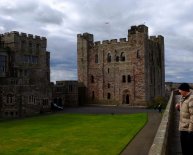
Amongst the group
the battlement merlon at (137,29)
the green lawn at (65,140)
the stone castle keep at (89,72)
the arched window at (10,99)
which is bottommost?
the green lawn at (65,140)

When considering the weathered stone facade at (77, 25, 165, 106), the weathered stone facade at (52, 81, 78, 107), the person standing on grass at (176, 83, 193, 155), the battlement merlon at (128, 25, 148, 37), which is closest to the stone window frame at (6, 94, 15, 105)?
the weathered stone facade at (52, 81, 78, 107)

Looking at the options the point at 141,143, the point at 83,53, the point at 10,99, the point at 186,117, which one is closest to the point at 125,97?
the point at 83,53

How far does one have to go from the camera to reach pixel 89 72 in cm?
7456

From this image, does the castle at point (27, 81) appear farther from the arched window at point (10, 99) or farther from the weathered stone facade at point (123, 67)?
the weathered stone facade at point (123, 67)

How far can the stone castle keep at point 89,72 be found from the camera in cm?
5313

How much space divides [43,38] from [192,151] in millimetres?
→ 56056

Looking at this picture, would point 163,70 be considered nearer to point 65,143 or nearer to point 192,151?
point 65,143

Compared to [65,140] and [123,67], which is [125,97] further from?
[65,140]

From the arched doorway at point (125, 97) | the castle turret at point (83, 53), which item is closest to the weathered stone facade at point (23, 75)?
the castle turret at point (83, 53)

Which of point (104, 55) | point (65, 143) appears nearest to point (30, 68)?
point (104, 55)

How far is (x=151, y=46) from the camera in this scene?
70.4 meters

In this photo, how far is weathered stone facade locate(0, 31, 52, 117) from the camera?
4878 centimetres

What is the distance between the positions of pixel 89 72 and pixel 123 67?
28.5ft

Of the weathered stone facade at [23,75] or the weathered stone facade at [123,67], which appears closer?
the weathered stone facade at [23,75]
